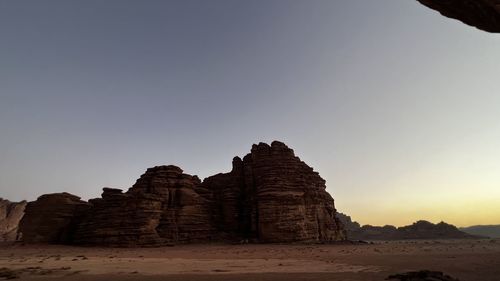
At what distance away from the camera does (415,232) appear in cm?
11738

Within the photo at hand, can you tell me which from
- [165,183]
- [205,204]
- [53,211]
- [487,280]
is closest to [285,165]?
[205,204]

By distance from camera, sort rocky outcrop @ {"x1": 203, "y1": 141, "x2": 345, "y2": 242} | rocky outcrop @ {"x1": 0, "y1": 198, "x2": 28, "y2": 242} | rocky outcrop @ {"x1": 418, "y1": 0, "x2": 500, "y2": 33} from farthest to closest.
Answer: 1. rocky outcrop @ {"x1": 0, "y1": 198, "x2": 28, "y2": 242}
2. rocky outcrop @ {"x1": 203, "y1": 141, "x2": 345, "y2": 242}
3. rocky outcrop @ {"x1": 418, "y1": 0, "x2": 500, "y2": 33}

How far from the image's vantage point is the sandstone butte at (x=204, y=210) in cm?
3912

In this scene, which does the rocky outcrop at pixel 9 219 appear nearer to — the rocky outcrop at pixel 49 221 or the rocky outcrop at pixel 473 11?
the rocky outcrop at pixel 49 221

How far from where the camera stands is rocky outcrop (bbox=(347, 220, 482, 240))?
11116 centimetres

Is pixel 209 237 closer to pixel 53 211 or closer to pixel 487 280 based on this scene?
pixel 53 211

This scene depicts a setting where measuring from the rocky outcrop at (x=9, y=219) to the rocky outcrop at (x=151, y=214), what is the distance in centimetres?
5275

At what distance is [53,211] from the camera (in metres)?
40.1

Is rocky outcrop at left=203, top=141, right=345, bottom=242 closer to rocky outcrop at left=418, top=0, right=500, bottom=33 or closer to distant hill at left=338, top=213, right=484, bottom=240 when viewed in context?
rocky outcrop at left=418, top=0, right=500, bottom=33

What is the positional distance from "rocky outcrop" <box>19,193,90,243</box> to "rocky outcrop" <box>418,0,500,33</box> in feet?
145

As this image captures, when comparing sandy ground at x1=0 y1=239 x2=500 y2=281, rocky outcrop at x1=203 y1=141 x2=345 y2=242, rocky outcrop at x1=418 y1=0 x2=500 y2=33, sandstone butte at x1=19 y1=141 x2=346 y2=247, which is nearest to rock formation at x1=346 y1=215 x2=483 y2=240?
rocky outcrop at x1=203 y1=141 x2=345 y2=242

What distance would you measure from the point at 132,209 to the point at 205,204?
37.4ft

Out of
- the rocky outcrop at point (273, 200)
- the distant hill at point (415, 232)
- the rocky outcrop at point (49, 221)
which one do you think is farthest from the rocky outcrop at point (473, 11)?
the distant hill at point (415, 232)

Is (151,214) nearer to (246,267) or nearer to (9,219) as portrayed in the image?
(246,267)
